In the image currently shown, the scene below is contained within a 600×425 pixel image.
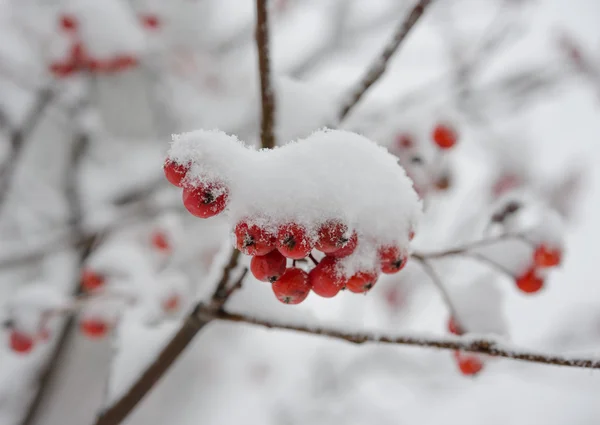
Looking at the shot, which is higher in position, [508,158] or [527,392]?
[508,158]

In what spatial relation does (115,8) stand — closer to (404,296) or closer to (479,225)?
(479,225)

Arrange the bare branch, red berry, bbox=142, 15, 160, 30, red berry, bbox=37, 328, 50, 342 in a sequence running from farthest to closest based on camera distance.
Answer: red berry, bbox=142, 15, 160, 30
red berry, bbox=37, 328, 50, 342
the bare branch

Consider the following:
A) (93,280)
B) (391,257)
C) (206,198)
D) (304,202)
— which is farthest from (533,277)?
(93,280)

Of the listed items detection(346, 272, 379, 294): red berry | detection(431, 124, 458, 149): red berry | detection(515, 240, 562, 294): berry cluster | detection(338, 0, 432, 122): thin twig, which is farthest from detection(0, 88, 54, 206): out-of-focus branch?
detection(515, 240, 562, 294): berry cluster

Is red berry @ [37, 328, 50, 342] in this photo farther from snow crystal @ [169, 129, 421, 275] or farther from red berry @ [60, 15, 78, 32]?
red berry @ [60, 15, 78, 32]

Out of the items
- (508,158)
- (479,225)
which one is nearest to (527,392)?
(479,225)
